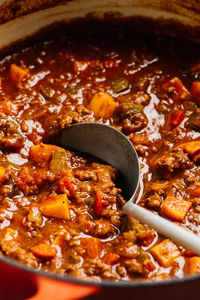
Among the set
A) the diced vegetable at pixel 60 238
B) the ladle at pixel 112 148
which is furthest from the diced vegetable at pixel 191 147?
the diced vegetable at pixel 60 238

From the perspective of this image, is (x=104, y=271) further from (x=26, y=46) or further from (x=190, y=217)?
(x=26, y=46)

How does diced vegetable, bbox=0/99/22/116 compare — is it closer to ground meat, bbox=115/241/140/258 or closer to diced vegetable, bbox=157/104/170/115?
diced vegetable, bbox=157/104/170/115

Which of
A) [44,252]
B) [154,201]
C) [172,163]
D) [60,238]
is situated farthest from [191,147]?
[44,252]

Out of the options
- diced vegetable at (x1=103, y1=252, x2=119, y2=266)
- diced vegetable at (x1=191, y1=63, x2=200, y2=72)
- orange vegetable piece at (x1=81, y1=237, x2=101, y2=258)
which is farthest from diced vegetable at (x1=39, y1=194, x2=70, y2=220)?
diced vegetable at (x1=191, y1=63, x2=200, y2=72)

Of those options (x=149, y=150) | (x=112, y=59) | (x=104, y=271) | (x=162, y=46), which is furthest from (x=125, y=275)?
(x=162, y=46)

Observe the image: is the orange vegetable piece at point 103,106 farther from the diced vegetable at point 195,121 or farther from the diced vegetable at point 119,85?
the diced vegetable at point 195,121

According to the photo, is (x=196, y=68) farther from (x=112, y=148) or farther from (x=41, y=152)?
(x=41, y=152)
